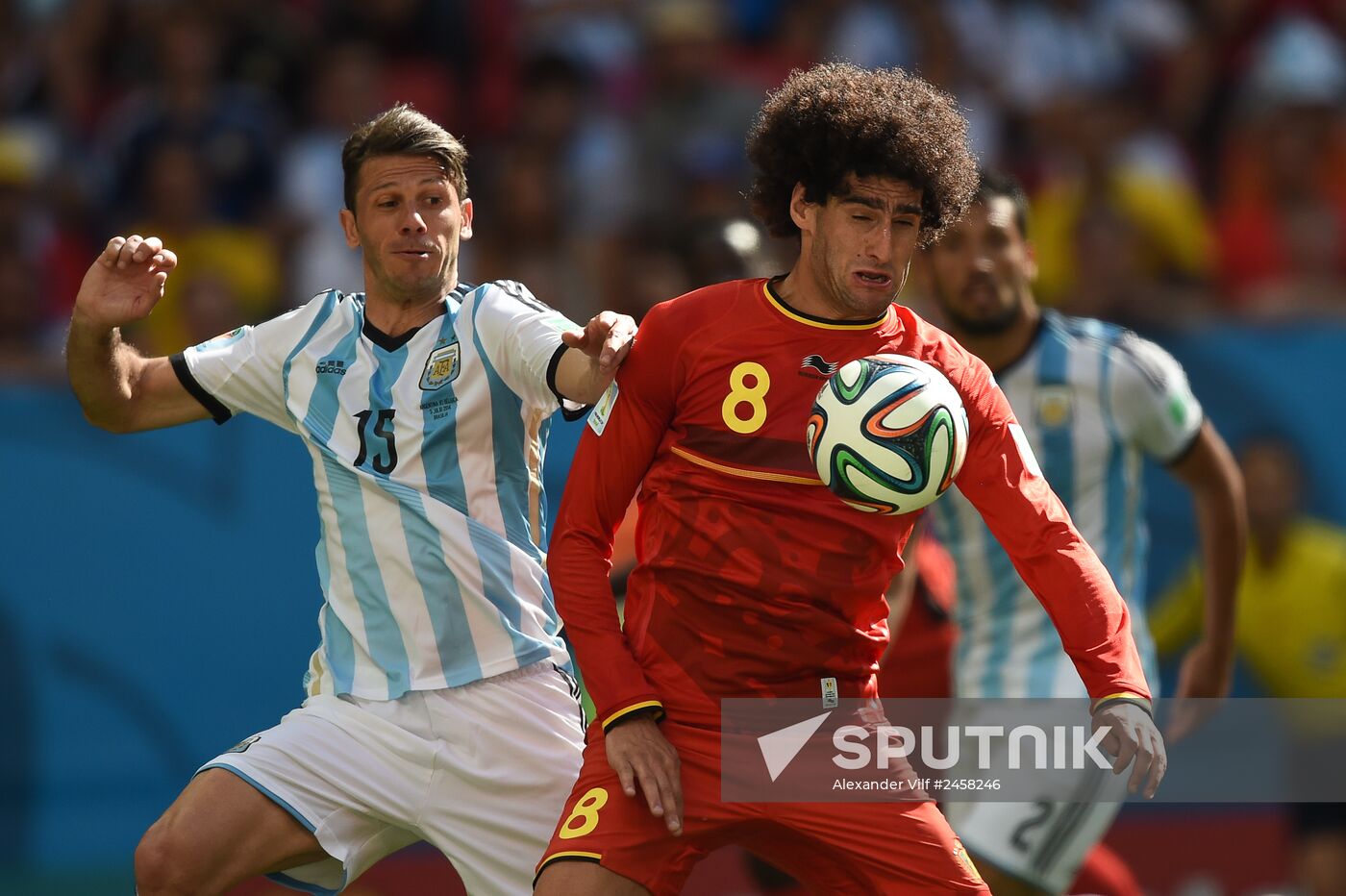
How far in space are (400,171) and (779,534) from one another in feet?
4.89

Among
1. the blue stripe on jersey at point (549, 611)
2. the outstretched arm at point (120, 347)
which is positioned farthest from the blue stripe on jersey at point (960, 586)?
the outstretched arm at point (120, 347)

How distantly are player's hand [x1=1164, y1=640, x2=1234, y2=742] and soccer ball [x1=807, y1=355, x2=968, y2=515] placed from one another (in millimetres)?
2276

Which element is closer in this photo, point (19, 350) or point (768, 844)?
point (768, 844)

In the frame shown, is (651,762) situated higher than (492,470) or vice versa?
(492,470)

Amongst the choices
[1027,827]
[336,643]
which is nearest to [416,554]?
[336,643]

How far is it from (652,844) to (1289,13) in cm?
853

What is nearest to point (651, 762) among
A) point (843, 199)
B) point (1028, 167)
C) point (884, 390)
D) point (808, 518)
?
point (808, 518)

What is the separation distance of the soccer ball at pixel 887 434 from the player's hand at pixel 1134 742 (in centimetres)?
65

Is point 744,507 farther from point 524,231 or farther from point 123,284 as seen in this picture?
point 524,231

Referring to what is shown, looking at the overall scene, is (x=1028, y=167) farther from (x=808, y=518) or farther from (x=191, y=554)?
(x=808, y=518)

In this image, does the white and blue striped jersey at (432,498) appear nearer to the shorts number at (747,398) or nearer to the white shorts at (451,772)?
the white shorts at (451,772)

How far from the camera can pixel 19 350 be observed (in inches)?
333

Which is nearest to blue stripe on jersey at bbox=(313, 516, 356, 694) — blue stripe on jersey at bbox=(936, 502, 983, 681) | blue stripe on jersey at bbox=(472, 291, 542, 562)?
blue stripe on jersey at bbox=(472, 291, 542, 562)

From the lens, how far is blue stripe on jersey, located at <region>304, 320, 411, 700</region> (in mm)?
4848
